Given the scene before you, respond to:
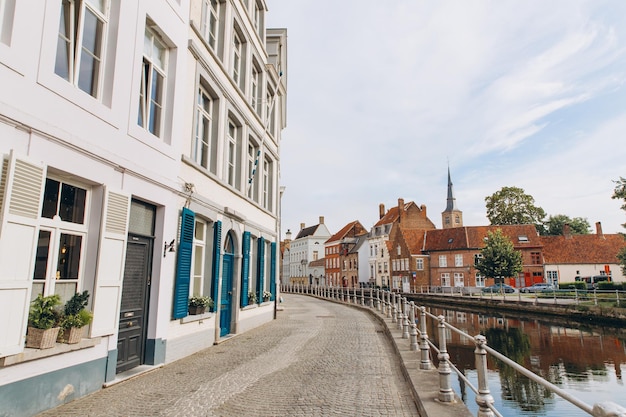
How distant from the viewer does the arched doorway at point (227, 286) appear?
10405mm

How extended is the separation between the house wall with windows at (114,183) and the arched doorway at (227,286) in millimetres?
55

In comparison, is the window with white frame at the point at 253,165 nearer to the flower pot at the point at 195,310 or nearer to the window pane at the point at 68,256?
the flower pot at the point at 195,310

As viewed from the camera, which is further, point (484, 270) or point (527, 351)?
point (484, 270)

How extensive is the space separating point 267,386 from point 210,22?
8707mm

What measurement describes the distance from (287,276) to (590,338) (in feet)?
247

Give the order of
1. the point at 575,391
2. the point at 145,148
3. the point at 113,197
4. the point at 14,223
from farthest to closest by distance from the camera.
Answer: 1. the point at 575,391
2. the point at 145,148
3. the point at 113,197
4. the point at 14,223

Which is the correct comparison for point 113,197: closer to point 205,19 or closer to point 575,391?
point 205,19

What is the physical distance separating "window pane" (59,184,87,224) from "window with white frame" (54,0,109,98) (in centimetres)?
138

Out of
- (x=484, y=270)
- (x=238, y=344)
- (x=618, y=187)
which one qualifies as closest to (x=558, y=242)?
(x=484, y=270)

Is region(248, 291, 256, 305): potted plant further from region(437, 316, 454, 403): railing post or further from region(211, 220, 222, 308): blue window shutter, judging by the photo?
region(437, 316, 454, 403): railing post

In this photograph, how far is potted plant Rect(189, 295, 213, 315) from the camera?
8266mm

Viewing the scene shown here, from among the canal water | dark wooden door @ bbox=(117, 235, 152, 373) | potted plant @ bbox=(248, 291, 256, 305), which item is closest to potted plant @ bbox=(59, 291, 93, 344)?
dark wooden door @ bbox=(117, 235, 152, 373)

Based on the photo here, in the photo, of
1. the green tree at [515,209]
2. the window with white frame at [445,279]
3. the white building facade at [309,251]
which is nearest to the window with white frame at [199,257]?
the window with white frame at [445,279]

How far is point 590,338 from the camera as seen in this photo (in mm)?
15531
